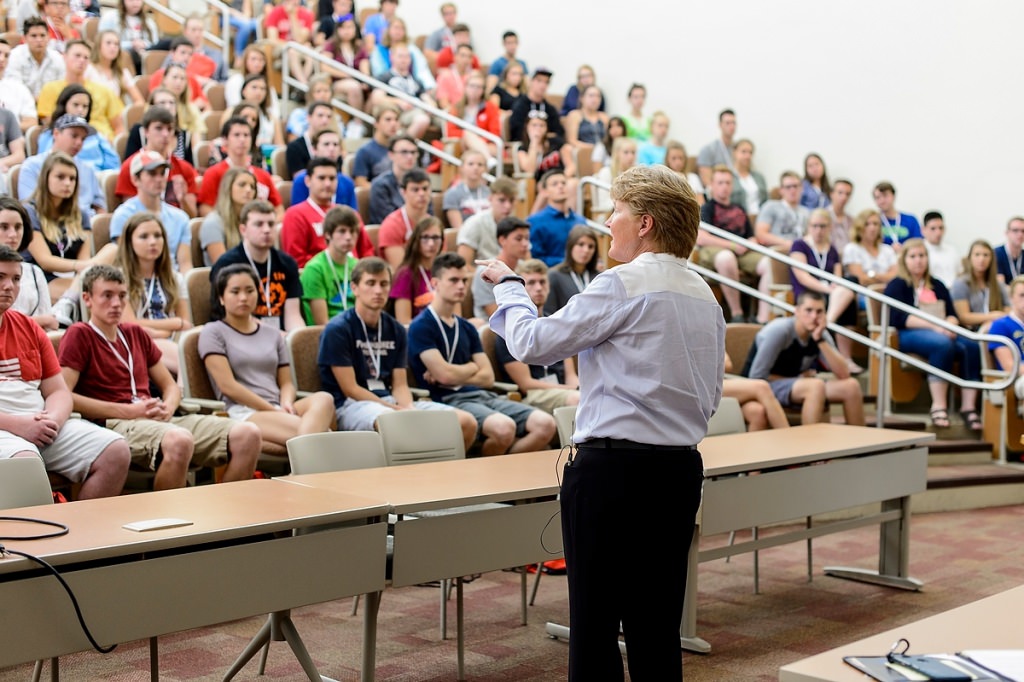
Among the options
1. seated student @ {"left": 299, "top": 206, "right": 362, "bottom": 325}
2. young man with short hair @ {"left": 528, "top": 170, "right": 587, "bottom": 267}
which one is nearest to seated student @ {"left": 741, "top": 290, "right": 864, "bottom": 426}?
young man with short hair @ {"left": 528, "top": 170, "right": 587, "bottom": 267}

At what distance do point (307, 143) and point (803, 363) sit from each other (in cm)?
367

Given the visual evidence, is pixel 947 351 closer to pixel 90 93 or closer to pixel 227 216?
pixel 227 216

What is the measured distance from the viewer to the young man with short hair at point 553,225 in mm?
7234

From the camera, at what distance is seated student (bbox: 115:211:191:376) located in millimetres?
5086

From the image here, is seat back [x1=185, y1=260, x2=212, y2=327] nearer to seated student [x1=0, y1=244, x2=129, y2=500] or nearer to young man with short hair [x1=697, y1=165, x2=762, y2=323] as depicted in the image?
seated student [x1=0, y1=244, x2=129, y2=500]

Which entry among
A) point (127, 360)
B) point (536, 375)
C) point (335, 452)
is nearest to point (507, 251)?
point (536, 375)

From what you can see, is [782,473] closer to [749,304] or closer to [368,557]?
[368,557]

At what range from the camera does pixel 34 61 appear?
770 centimetres

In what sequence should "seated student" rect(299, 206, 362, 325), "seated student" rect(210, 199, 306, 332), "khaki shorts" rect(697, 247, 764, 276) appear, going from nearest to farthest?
"seated student" rect(210, 199, 306, 332) → "seated student" rect(299, 206, 362, 325) → "khaki shorts" rect(697, 247, 764, 276)

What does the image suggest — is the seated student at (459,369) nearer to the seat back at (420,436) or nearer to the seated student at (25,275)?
the seat back at (420,436)

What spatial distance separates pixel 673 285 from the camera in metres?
2.42

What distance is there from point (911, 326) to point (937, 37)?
303 centimetres

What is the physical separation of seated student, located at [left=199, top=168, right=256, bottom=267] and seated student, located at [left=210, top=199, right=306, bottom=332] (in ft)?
1.20

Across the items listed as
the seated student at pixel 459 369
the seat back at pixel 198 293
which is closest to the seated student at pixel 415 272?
the seated student at pixel 459 369
